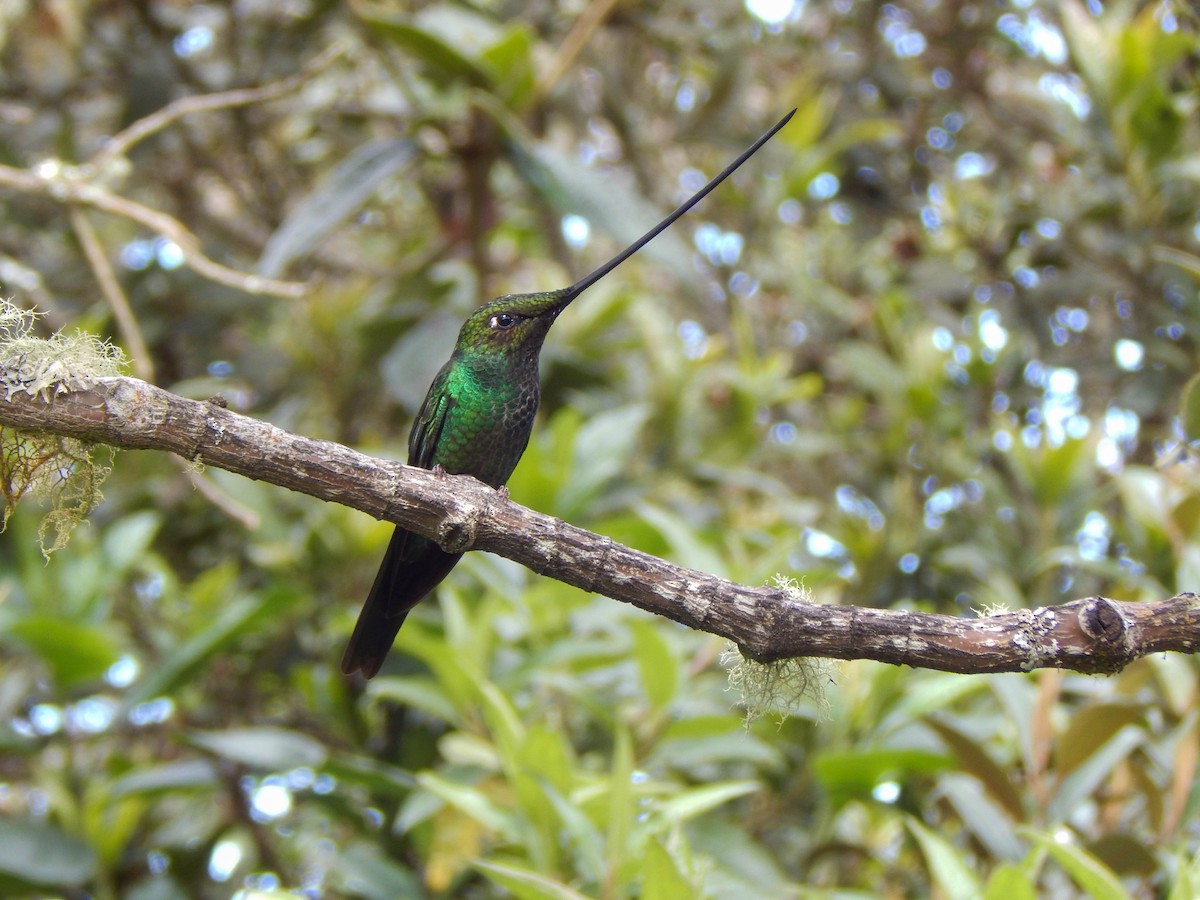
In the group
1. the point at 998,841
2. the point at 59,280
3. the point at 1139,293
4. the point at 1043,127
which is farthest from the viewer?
the point at 1043,127

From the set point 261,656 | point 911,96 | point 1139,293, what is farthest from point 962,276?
point 261,656

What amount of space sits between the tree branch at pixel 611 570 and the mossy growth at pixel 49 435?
3 centimetres

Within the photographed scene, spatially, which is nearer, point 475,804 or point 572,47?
point 475,804

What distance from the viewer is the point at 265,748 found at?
3.45 meters

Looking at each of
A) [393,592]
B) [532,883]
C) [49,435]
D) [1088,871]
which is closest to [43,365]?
[49,435]

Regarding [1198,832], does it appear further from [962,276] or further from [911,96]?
[911,96]

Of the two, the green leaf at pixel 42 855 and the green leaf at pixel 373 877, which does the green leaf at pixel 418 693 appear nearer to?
the green leaf at pixel 373 877

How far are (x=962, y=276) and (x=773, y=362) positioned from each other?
1168 millimetres

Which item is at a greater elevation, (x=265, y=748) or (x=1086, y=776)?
(x=1086, y=776)

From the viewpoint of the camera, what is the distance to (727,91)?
18.2 feet

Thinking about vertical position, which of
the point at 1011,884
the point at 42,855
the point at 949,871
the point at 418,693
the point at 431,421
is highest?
the point at 431,421

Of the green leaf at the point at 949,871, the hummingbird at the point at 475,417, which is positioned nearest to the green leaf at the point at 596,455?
the hummingbird at the point at 475,417

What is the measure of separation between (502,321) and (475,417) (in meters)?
0.28

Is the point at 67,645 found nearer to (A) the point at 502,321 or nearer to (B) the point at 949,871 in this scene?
(A) the point at 502,321
